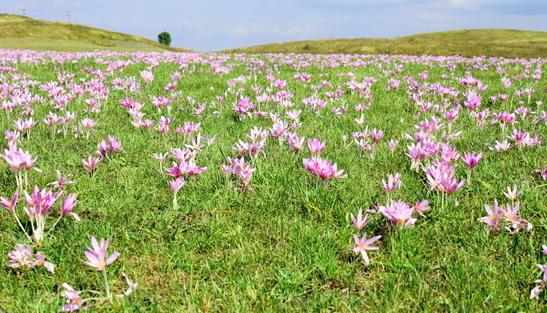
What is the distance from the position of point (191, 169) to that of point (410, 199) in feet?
6.97

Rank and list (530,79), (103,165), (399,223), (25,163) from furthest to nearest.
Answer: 1. (530,79)
2. (103,165)
3. (25,163)
4. (399,223)

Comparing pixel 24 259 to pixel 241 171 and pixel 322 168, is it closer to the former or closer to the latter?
pixel 241 171

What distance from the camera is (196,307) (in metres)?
2.92

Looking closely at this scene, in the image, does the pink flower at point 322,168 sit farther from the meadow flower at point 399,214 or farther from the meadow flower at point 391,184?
the meadow flower at point 399,214

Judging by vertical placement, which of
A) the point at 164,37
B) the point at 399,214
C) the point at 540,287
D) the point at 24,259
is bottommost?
the point at 540,287

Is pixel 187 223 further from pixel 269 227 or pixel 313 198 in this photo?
pixel 313 198

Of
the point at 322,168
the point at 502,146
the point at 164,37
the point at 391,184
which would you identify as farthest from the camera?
the point at 164,37

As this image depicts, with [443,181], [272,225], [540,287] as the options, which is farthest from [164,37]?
[540,287]

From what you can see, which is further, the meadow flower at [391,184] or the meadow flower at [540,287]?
the meadow flower at [391,184]

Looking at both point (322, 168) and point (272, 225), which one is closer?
point (272, 225)

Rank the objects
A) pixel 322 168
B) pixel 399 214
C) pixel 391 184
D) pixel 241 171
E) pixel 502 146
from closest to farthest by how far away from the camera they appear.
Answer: pixel 399 214
pixel 391 184
pixel 322 168
pixel 241 171
pixel 502 146

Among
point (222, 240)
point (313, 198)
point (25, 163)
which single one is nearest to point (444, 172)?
point (313, 198)

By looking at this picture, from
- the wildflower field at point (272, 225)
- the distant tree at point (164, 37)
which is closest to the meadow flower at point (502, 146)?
the wildflower field at point (272, 225)

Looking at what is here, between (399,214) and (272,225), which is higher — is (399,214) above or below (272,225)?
above
